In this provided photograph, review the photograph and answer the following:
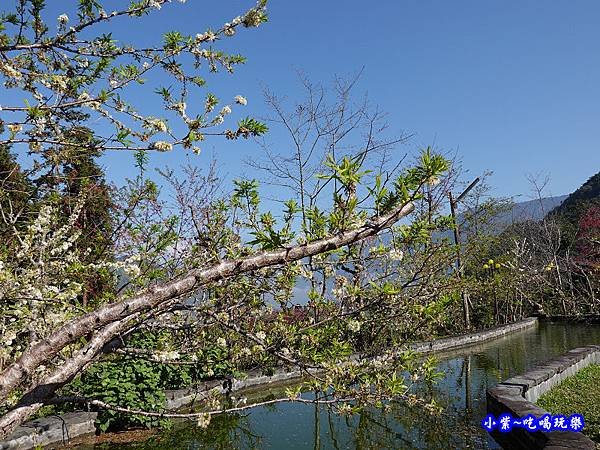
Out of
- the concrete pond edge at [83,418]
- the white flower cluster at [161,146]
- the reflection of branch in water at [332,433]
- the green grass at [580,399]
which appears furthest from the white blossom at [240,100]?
the green grass at [580,399]

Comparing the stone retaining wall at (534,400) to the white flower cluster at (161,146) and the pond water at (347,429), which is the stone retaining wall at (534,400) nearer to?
the pond water at (347,429)

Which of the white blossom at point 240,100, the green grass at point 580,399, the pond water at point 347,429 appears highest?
the white blossom at point 240,100

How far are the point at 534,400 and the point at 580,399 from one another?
29.5 inches

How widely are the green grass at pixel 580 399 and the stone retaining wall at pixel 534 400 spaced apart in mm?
152

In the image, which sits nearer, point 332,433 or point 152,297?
point 152,297

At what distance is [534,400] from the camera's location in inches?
298

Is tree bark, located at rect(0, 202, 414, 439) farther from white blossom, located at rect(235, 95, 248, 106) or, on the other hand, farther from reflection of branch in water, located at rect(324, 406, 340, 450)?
reflection of branch in water, located at rect(324, 406, 340, 450)

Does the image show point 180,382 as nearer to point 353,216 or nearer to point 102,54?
point 102,54

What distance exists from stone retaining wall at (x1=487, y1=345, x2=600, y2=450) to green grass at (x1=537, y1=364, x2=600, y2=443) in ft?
0.50

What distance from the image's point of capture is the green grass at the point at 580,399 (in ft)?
20.7

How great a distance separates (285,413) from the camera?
7863 millimetres

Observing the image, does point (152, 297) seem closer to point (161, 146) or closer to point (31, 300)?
point (161, 146)

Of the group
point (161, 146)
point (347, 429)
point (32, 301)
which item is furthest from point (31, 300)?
point (347, 429)

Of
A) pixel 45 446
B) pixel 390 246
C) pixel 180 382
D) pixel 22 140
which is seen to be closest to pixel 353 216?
pixel 390 246
